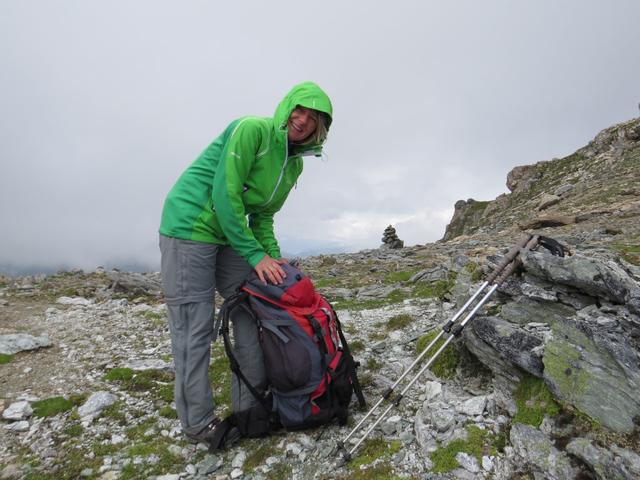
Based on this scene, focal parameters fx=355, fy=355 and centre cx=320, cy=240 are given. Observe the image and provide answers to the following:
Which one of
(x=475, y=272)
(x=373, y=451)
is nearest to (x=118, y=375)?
(x=373, y=451)

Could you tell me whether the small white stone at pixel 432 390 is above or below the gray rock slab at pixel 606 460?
below

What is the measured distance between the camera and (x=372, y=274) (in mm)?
18031

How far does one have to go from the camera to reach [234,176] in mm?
4508

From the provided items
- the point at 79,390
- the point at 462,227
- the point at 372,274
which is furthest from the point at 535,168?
the point at 79,390

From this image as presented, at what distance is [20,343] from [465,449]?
375 inches

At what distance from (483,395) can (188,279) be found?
4298 mm

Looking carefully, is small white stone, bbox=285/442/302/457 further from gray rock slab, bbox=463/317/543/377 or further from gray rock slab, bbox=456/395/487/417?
gray rock slab, bbox=463/317/543/377

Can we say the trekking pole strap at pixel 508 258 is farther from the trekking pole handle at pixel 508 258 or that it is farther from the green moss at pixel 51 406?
the green moss at pixel 51 406

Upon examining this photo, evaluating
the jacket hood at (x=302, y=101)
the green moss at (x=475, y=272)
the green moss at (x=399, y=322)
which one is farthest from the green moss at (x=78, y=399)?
the green moss at (x=475, y=272)

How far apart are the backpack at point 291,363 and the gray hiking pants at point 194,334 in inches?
7.7

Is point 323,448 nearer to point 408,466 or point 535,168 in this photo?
point 408,466

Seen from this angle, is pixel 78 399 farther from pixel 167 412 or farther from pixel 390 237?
pixel 390 237

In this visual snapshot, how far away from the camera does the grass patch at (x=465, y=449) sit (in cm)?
385

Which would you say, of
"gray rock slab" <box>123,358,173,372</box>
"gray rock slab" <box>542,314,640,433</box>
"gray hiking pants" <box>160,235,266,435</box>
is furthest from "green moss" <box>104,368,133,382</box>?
"gray rock slab" <box>542,314,640,433</box>
